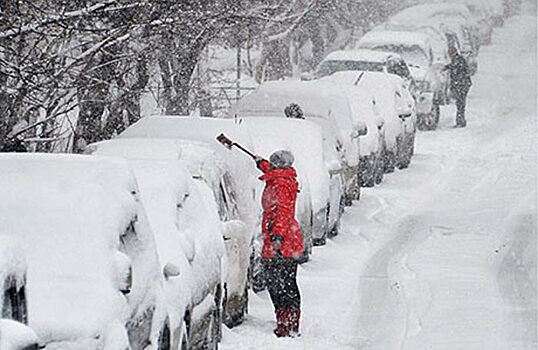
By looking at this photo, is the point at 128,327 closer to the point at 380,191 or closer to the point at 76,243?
the point at 76,243

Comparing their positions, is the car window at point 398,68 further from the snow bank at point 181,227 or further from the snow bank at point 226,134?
the snow bank at point 181,227

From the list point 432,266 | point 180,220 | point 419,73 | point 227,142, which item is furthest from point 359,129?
point 419,73

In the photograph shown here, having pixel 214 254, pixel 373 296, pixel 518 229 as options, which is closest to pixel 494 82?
pixel 518 229

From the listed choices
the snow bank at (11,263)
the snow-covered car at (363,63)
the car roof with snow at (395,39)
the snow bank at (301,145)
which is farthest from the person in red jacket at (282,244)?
the car roof with snow at (395,39)

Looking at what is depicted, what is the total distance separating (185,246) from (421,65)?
24788 millimetres

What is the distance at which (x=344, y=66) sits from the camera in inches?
1133

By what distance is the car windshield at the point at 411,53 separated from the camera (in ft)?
110

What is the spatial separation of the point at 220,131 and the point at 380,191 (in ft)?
29.3

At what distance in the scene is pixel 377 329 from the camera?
11766 mm

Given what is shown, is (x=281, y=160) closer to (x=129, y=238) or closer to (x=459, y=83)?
(x=129, y=238)

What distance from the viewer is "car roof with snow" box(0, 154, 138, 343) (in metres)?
6.49

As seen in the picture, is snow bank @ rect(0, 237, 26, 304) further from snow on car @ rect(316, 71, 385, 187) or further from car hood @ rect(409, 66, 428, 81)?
car hood @ rect(409, 66, 428, 81)

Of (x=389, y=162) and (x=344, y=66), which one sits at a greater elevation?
(x=344, y=66)

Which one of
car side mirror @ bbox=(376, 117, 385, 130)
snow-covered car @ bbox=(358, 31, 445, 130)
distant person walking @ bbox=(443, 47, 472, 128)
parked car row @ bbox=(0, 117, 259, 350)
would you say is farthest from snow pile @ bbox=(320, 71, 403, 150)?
parked car row @ bbox=(0, 117, 259, 350)
